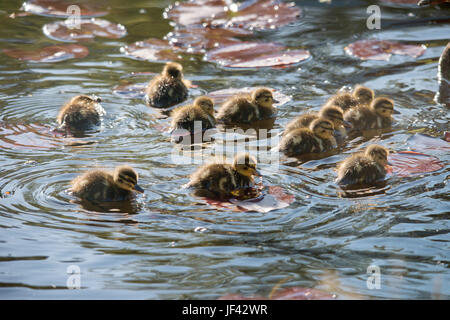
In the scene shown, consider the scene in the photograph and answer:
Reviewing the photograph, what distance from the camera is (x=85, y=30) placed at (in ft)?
23.5

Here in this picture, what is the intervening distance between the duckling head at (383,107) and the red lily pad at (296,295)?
2.51 metres

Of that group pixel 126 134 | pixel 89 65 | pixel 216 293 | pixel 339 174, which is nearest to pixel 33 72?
pixel 89 65

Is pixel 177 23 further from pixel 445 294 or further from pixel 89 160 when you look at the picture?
pixel 445 294

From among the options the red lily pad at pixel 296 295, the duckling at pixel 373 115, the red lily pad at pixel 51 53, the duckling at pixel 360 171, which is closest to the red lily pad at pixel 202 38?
the red lily pad at pixel 51 53

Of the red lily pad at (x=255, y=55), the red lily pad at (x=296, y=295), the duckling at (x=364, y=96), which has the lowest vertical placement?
the red lily pad at (x=296, y=295)

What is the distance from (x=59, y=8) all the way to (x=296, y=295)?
19.1 ft

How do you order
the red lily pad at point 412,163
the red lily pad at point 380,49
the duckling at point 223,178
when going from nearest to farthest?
the duckling at point 223,178
the red lily pad at point 412,163
the red lily pad at point 380,49

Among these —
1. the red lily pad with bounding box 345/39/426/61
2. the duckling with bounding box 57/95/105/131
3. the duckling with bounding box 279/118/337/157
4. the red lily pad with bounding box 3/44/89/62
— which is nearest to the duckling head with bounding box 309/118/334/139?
the duckling with bounding box 279/118/337/157

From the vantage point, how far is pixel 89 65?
6387 millimetres

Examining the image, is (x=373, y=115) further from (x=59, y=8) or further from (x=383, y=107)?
(x=59, y=8)

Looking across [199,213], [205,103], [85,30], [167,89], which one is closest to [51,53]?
[85,30]

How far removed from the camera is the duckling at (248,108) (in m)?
5.30

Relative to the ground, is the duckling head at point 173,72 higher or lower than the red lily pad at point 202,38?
lower

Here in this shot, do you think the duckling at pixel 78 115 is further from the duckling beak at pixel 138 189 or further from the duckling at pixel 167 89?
the duckling beak at pixel 138 189
